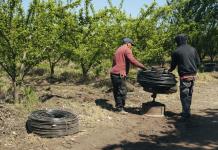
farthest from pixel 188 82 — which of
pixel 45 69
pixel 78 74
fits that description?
pixel 45 69

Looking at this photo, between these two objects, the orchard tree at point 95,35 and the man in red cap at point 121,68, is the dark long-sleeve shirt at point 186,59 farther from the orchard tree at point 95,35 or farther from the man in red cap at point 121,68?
the orchard tree at point 95,35

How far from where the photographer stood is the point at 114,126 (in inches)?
355

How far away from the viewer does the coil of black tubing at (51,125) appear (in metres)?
7.96

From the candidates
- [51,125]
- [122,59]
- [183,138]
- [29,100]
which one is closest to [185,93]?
[183,138]

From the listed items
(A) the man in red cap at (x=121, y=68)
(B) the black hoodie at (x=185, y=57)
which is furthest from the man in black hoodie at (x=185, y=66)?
(A) the man in red cap at (x=121, y=68)

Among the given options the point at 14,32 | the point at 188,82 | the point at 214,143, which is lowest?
the point at 214,143

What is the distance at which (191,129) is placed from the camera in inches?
359

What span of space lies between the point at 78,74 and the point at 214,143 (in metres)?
10.3

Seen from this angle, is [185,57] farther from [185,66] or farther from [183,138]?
[183,138]

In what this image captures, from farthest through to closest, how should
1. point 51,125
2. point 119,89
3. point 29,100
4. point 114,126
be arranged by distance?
point 29,100, point 119,89, point 114,126, point 51,125

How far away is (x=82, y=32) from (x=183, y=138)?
24.6 ft

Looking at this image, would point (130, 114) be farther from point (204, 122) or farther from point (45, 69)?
point (45, 69)

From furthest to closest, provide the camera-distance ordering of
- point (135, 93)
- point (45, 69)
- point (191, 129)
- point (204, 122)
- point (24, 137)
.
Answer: point (45, 69), point (135, 93), point (204, 122), point (191, 129), point (24, 137)

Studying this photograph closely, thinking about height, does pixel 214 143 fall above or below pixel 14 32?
below
